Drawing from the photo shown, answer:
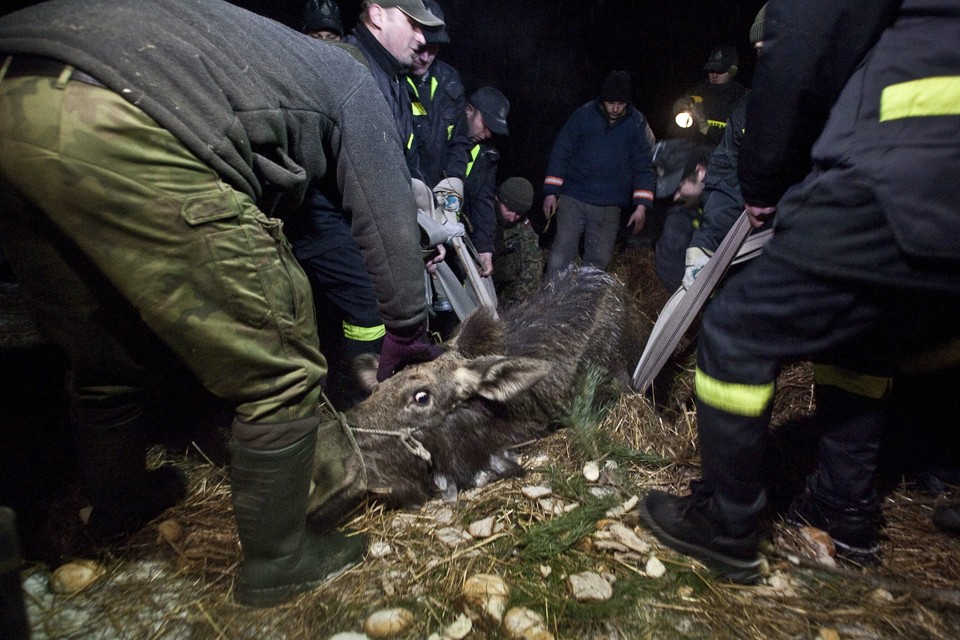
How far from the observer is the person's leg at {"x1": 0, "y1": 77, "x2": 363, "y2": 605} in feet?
4.76

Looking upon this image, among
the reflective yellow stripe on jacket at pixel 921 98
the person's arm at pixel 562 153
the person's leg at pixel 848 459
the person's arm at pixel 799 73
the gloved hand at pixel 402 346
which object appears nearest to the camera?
the reflective yellow stripe on jacket at pixel 921 98

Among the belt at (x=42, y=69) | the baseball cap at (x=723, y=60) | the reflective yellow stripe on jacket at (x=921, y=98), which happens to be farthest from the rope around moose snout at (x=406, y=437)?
the baseball cap at (x=723, y=60)

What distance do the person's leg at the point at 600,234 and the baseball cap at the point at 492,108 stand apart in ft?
4.63

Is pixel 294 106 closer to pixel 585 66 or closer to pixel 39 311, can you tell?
pixel 39 311

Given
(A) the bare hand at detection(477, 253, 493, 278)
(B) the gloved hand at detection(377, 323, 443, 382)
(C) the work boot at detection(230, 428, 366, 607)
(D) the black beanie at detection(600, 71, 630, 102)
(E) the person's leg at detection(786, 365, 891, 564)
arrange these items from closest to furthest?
(C) the work boot at detection(230, 428, 366, 607) → (E) the person's leg at detection(786, 365, 891, 564) → (B) the gloved hand at detection(377, 323, 443, 382) → (A) the bare hand at detection(477, 253, 493, 278) → (D) the black beanie at detection(600, 71, 630, 102)

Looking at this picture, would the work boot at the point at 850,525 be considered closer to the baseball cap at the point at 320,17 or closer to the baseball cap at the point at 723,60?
the baseball cap at the point at 320,17

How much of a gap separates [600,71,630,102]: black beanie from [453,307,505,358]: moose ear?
12.0 ft

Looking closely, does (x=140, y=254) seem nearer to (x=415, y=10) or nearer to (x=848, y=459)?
(x=415, y=10)

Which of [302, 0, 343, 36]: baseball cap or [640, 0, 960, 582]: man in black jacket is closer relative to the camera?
[640, 0, 960, 582]: man in black jacket

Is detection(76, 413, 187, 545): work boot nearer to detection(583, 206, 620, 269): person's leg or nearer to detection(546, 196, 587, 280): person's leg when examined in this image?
detection(546, 196, 587, 280): person's leg

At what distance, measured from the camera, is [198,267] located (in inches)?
63.7

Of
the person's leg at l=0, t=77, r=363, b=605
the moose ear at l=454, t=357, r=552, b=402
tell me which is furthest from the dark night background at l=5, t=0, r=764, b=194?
the person's leg at l=0, t=77, r=363, b=605

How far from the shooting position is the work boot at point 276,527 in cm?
187

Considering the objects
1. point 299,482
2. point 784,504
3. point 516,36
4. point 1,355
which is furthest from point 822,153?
point 516,36
